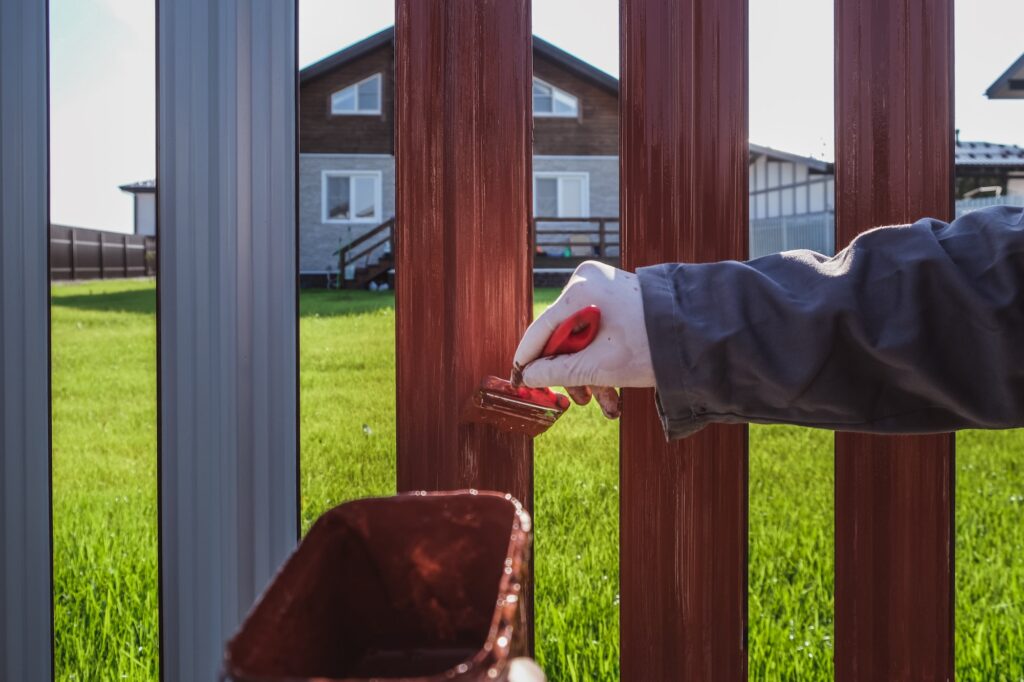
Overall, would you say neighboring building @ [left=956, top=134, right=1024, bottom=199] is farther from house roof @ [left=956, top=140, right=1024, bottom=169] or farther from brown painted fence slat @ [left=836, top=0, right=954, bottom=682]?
brown painted fence slat @ [left=836, top=0, right=954, bottom=682]

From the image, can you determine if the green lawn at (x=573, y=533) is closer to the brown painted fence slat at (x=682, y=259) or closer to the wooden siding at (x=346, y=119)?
the brown painted fence slat at (x=682, y=259)

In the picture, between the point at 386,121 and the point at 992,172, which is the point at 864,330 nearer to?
the point at 992,172

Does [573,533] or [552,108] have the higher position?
[552,108]

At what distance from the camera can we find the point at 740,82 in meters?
1.26

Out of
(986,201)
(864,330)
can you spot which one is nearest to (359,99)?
(986,201)

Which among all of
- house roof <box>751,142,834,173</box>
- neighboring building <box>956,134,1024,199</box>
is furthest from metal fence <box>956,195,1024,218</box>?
house roof <box>751,142,834,173</box>

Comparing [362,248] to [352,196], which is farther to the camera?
[352,196]

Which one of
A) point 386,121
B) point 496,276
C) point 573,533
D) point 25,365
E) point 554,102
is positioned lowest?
point 573,533

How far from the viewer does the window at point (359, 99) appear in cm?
1376

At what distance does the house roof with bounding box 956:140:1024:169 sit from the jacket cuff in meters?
2.32

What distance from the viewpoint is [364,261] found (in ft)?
45.6

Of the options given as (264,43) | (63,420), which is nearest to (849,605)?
(264,43)

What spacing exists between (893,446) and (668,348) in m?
0.58

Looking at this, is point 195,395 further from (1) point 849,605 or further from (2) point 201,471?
(1) point 849,605
